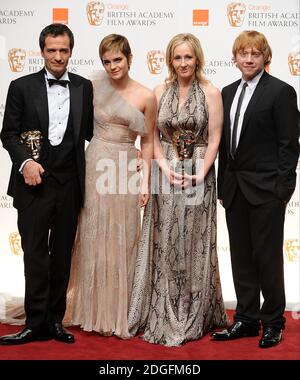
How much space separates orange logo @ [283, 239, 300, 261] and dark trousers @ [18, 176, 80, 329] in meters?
2.04

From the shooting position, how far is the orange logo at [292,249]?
5.62 meters

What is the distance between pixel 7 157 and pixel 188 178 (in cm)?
198

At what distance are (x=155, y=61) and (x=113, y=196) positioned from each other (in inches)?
62.4

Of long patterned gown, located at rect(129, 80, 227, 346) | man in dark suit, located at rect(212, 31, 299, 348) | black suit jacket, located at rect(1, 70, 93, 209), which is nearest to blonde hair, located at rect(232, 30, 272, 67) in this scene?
man in dark suit, located at rect(212, 31, 299, 348)

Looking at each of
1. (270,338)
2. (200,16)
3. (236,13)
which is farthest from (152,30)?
(270,338)

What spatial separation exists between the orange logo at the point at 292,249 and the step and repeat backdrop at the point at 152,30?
0.22 m

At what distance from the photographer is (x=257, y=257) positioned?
4.12 metres

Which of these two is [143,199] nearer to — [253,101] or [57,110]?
[57,110]

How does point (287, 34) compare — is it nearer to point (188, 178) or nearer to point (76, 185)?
point (188, 178)

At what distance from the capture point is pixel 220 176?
432 centimetres

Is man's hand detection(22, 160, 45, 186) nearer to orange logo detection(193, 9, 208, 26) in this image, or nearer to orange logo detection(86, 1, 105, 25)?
orange logo detection(86, 1, 105, 25)

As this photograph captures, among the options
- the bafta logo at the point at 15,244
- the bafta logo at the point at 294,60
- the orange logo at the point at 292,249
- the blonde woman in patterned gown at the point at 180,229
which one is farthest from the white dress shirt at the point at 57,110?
the orange logo at the point at 292,249

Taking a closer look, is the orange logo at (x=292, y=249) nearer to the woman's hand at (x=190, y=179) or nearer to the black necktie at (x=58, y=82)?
the woman's hand at (x=190, y=179)

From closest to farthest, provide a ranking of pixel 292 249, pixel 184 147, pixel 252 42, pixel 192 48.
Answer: pixel 252 42, pixel 192 48, pixel 184 147, pixel 292 249
